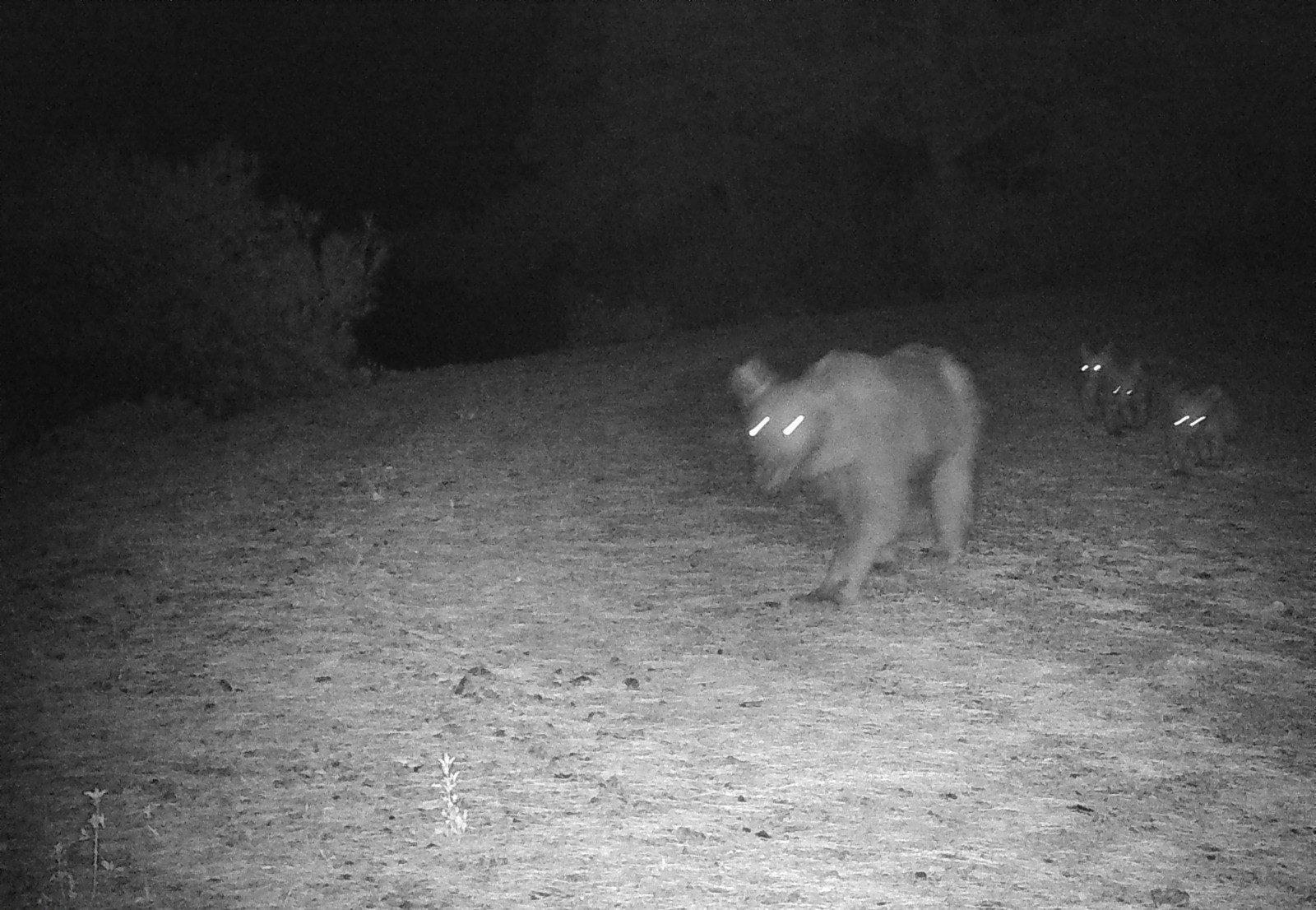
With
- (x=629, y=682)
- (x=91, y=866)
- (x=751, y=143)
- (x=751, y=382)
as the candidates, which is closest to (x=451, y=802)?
(x=91, y=866)

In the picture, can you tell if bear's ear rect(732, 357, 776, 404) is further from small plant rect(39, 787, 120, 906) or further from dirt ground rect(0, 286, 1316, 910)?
small plant rect(39, 787, 120, 906)

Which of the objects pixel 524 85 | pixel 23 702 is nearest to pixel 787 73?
pixel 524 85

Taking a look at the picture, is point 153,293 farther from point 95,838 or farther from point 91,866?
point 91,866

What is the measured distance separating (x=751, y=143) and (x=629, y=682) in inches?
914

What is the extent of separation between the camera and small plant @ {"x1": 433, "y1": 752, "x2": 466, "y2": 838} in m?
4.39

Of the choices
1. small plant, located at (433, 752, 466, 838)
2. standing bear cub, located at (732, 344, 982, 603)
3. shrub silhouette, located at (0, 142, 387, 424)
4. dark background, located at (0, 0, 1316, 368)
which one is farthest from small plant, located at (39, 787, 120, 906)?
dark background, located at (0, 0, 1316, 368)

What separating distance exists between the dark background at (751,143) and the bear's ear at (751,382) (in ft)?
48.0

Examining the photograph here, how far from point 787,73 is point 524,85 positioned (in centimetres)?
575

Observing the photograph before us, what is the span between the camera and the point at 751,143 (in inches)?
1081

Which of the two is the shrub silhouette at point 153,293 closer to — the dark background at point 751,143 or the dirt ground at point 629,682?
the dirt ground at point 629,682

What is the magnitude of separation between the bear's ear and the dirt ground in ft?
3.59

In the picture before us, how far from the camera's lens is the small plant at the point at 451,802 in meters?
4.39

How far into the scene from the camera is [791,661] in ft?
19.2

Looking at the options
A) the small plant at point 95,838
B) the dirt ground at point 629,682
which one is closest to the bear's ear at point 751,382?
the dirt ground at point 629,682
